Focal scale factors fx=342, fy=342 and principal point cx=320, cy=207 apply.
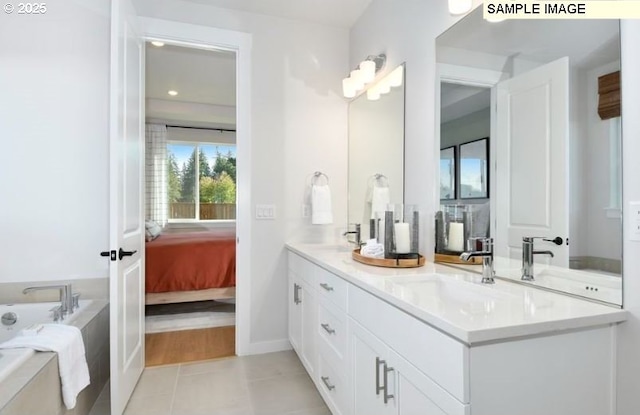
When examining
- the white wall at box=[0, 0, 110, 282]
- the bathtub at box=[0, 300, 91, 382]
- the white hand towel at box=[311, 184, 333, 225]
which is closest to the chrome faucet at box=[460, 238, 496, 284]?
the white hand towel at box=[311, 184, 333, 225]

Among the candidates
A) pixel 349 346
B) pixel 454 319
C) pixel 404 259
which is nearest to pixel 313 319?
pixel 349 346

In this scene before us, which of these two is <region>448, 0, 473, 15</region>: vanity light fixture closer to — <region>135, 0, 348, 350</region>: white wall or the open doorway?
<region>135, 0, 348, 350</region>: white wall

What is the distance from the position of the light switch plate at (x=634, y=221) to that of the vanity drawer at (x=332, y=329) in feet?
3.59

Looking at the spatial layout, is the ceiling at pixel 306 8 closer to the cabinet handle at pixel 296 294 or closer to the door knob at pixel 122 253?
the door knob at pixel 122 253

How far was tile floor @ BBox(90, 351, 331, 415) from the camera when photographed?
193cm

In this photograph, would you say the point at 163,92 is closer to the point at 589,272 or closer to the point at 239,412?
the point at 239,412

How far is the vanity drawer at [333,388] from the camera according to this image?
1589 mm

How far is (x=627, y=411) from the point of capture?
1.02m

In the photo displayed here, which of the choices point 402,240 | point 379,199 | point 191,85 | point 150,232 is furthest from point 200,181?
point 402,240

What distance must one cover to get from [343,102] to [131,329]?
229 cm

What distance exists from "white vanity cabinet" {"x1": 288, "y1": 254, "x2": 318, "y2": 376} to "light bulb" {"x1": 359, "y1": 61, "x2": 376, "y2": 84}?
138 centimetres

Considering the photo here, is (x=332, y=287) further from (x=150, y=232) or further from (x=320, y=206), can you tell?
(x=150, y=232)

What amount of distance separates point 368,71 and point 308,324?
1790 mm

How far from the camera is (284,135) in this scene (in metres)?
2.76
